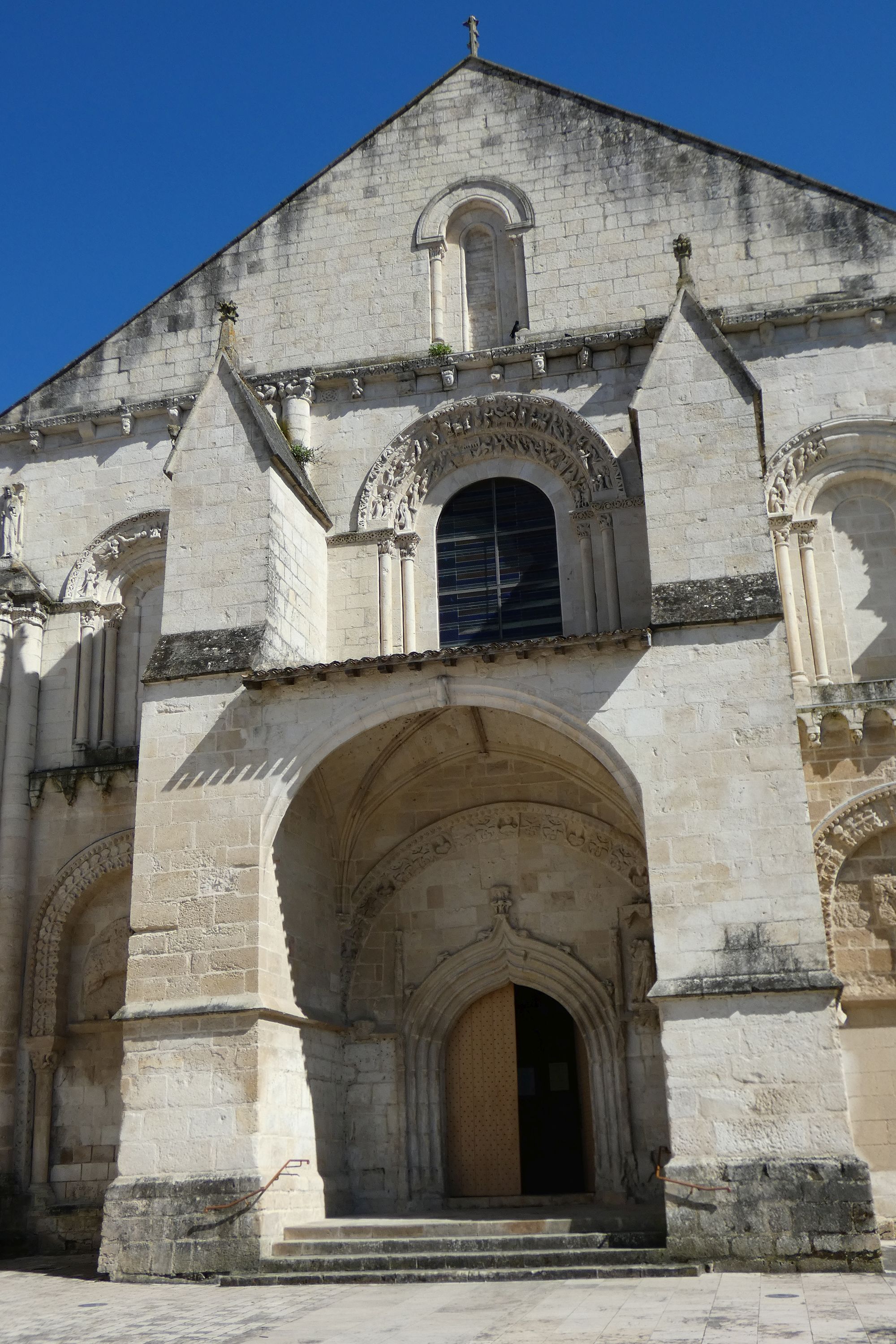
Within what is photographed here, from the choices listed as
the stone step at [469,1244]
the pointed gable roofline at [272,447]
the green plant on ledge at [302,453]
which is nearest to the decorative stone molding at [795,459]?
the pointed gable roofline at [272,447]

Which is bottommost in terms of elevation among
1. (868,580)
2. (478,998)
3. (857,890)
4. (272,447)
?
(478,998)

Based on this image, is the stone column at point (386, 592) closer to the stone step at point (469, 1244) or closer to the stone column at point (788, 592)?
the stone column at point (788, 592)

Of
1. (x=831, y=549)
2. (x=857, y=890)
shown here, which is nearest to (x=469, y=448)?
(x=831, y=549)

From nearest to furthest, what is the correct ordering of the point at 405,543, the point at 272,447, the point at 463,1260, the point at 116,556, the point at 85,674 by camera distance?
the point at 463,1260
the point at 272,447
the point at 405,543
the point at 85,674
the point at 116,556

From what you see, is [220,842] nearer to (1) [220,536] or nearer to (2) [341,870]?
(2) [341,870]

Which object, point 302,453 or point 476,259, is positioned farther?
point 476,259

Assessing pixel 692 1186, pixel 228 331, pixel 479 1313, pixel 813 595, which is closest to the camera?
pixel 479 1313

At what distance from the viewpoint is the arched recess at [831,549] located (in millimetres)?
12773

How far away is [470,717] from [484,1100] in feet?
12.4

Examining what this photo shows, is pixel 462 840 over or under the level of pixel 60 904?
over

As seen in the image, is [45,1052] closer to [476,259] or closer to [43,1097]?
[43,1097]

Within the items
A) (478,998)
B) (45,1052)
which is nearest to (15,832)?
(45,1052)

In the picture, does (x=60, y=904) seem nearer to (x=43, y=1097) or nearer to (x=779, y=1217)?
(x=43, y=1097)

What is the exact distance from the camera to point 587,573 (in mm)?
13336
